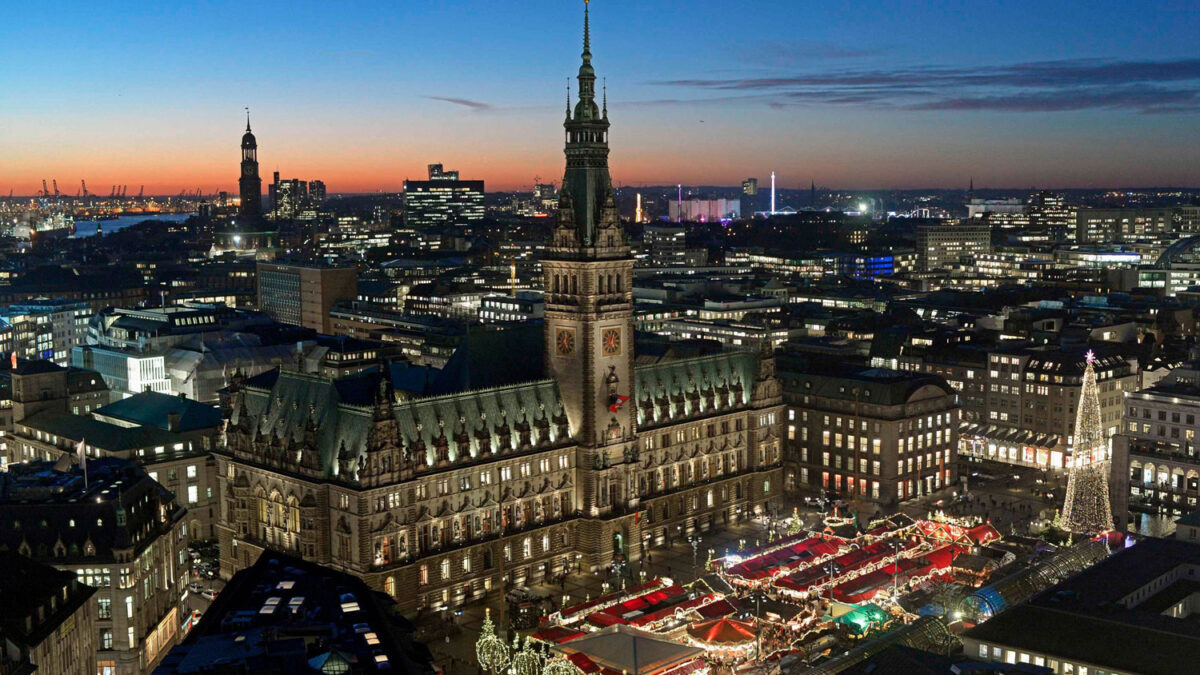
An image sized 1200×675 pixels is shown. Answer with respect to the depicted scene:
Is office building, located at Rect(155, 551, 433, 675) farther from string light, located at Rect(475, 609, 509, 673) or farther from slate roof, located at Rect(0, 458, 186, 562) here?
slate roof, located at Rect(0, 458, 186, 562)

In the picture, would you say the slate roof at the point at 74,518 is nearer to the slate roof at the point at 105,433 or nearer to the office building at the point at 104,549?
the office building at the point at 104,549

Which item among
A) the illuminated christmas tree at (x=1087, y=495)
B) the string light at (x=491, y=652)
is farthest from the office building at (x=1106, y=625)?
the string light at (x=491, y=652)

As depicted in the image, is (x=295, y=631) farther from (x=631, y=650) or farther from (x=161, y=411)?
(x=161, y=411)

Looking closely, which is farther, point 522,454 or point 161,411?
point 161,411

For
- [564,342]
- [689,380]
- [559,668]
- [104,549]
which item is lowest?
[559,668]

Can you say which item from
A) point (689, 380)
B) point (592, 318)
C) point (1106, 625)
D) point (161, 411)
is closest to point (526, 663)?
point (1106, 625)

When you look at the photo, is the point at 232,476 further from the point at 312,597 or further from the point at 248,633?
the point at 248,633
